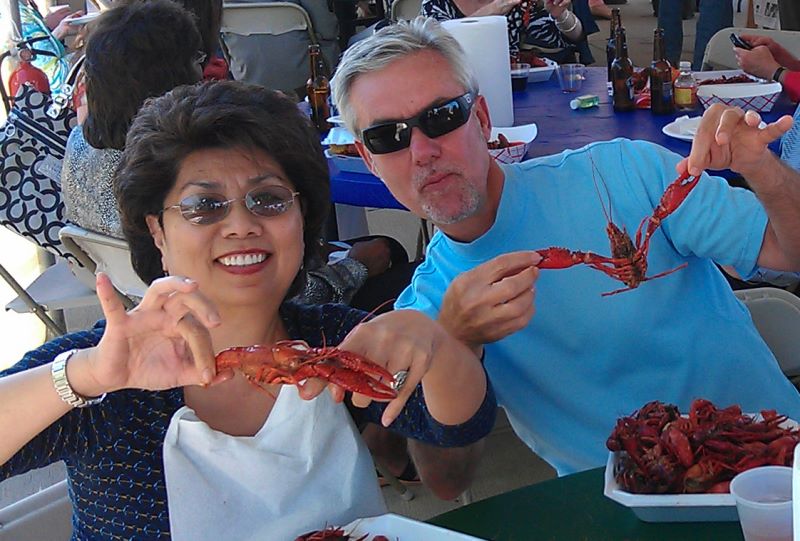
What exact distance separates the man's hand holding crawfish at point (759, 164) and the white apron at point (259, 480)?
0.91 meters

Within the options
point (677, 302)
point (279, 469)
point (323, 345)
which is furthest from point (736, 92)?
point (279, 469)

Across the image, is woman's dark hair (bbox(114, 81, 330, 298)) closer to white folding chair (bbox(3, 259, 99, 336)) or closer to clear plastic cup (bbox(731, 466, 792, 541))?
clear plastic cup (bbox(731, 466, 792, 541))

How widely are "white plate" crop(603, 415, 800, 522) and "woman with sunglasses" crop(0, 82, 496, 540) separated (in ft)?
1.45

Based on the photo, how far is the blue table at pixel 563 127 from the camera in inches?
137

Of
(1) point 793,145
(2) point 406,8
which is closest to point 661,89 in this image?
(1) point 793,145

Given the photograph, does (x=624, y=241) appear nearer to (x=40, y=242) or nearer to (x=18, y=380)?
(x=18, y=380)

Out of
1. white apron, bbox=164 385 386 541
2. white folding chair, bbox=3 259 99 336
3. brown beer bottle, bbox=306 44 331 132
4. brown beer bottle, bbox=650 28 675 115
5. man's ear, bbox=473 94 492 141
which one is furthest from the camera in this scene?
brown beer bottle, bbox=306 44 331 132

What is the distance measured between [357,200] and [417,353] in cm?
184

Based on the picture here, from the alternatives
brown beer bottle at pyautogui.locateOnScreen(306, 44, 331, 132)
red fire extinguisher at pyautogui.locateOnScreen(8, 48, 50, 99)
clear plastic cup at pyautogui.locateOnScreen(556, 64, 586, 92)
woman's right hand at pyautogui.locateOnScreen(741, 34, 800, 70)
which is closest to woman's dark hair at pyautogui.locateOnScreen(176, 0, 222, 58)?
brown beer bottle at pyautogui.locateOnScreen(306, 44, 331, 132)

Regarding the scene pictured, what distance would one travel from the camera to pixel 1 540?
1.89 m

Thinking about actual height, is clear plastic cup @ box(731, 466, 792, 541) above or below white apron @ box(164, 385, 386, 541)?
above

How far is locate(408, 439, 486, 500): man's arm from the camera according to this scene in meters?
2.20

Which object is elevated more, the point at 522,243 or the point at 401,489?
the point at 522,243

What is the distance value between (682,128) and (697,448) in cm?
214
